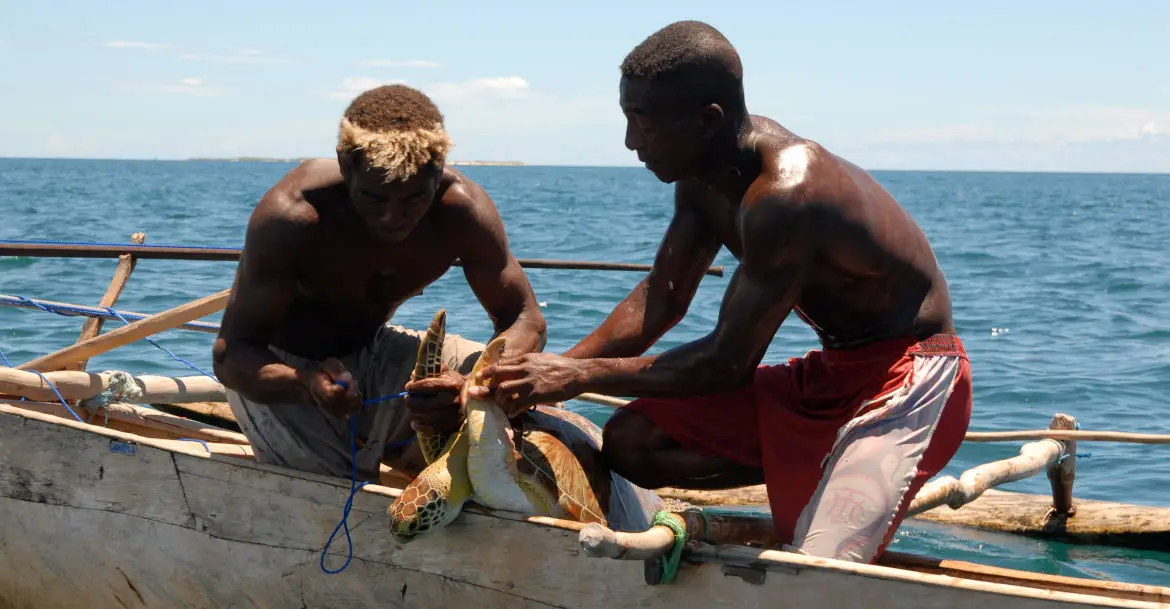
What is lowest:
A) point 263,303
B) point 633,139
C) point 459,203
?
point 263,303

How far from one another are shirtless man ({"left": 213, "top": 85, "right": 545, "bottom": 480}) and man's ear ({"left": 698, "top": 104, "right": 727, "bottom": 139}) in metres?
0.82

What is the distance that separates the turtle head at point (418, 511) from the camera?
332 cm

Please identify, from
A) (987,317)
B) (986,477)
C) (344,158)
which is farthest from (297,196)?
(987,317)

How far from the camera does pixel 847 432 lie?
3.36m

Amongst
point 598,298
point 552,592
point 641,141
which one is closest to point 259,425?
point 552,592

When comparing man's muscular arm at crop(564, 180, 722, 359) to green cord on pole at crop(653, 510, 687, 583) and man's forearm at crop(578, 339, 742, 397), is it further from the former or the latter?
green cord on pole at crop(653, 510, 687, 583)

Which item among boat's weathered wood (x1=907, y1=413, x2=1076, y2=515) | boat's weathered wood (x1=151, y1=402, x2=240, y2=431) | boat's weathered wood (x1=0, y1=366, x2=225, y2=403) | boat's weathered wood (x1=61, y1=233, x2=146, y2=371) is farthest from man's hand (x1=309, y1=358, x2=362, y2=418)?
boat's weathered wood (x1=151, y1=402, x2=240, y2=431)

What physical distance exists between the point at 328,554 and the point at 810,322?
162 centimetres

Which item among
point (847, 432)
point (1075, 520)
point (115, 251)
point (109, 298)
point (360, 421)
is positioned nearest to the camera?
point (847, 432)

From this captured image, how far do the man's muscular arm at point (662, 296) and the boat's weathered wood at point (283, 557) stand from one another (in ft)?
2.80

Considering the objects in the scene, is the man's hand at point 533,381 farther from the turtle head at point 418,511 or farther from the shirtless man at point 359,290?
the turtle head at point 418,511

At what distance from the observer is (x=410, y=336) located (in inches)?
172

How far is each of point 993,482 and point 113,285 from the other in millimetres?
4524

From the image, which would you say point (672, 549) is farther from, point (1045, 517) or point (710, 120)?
point (1045, 517)
